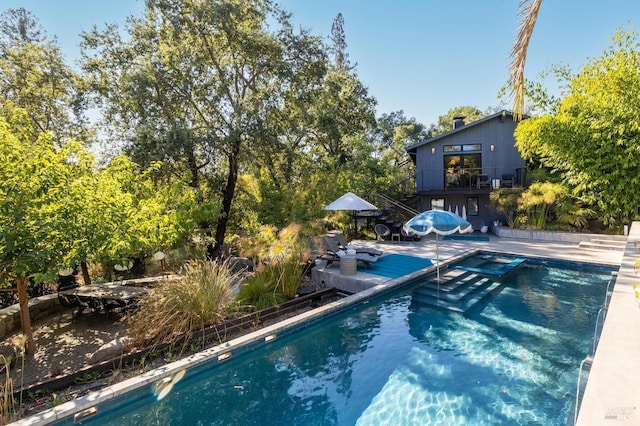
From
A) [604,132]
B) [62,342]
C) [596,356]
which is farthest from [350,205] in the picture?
[604,132]

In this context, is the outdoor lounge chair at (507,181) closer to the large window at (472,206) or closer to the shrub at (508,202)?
the shrub at (508,202)

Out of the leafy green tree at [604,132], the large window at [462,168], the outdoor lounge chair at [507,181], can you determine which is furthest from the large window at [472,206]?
the leafy green tree at [604,132]

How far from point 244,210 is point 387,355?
11.9 meters

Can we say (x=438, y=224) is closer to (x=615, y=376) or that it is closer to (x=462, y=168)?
(x=615, y=376)

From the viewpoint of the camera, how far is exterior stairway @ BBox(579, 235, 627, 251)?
11427mm

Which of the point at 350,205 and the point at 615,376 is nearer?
the point at 615,376

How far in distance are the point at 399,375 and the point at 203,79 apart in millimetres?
13856

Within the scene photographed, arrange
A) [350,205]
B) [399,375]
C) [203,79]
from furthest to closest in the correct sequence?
[203,79] < [350,205] < [399,375]

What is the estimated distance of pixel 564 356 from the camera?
16.1ft

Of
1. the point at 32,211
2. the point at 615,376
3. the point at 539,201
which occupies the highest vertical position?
the point at 539,201

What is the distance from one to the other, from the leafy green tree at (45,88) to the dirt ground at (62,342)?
35.1ft

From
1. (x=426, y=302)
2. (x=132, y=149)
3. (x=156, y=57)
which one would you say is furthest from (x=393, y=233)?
(x=156, y=57)

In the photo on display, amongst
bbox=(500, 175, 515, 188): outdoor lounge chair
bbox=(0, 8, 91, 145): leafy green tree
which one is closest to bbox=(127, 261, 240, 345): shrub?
bbox=(0, 8, 91, 145): leafy green tree

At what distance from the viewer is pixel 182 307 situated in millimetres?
5395
